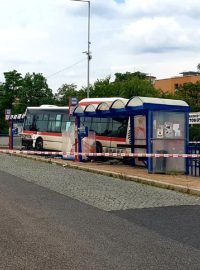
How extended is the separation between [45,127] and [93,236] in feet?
79.4

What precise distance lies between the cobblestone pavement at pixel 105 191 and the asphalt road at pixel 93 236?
22.7 inches

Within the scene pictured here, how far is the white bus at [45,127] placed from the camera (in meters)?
30.4

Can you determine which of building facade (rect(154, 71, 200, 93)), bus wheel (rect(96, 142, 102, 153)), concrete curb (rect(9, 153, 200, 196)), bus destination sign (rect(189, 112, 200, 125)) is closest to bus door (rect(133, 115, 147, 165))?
concrete curb (rect(9, 153, 200, 196))

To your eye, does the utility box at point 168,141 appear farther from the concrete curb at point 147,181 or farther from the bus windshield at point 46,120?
the bus windshield at point 46,120

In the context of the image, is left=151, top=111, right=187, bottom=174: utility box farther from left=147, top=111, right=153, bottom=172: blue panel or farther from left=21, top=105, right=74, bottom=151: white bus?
left=21, top=105, right=74, bottom=151: white bus

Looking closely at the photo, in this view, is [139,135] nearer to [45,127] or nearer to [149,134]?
[149,134]

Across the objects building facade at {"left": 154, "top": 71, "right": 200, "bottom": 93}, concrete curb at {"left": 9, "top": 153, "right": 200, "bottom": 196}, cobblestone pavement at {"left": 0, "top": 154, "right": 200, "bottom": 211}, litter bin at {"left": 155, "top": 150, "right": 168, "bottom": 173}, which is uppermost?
building facade at {"left": 154, "top": 71, "right": 200, "bottom": 93}

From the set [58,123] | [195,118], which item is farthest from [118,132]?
[58,123]

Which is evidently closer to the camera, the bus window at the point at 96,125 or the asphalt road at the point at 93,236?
the asphalt road at the point at 93,236

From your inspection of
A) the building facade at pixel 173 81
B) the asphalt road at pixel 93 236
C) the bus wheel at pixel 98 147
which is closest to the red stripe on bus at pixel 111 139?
the bus wheel at pixel 98 147

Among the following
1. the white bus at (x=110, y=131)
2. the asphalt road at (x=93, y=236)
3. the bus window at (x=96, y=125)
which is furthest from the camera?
the bus window at (x=96, y=125)

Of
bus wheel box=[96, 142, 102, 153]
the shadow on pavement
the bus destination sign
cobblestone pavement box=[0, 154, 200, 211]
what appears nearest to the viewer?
the shadow on pavement

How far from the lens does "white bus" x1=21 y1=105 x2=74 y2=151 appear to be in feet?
99.6

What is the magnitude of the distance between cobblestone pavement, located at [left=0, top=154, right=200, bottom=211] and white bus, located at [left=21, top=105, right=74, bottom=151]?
1178 cm
